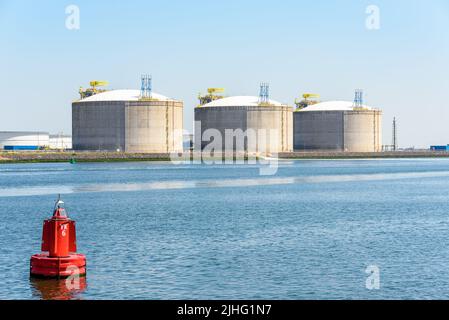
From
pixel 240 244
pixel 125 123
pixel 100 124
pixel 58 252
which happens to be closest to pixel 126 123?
pixel 125 123

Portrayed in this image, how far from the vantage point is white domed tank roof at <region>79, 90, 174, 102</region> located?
618ft

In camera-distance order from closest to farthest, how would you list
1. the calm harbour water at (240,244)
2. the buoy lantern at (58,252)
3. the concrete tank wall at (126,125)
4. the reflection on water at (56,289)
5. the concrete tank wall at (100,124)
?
1. the reflection on water at (56,289)
2. the calm harbour water at (240,244)
3. the buoy lantern at (58,252)
4. the concrete tank wall at (126,125)
5. the concrete tank wall at (100,124)

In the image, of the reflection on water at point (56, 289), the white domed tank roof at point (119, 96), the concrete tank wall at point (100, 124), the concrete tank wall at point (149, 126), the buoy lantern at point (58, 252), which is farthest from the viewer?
the white domed tank roof at point (119, 96)

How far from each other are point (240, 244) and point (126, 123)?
144118mm

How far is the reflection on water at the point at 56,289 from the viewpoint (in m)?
28.7

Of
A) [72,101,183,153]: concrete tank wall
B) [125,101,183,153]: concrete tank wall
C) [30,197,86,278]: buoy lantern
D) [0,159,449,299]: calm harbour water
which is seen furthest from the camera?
[72,101,183,153]: concrete tank wall

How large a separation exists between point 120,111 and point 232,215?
127617 mm

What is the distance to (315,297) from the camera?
28719 millimetres

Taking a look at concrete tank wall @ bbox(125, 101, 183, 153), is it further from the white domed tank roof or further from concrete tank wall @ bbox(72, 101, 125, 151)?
the white domed tank roof

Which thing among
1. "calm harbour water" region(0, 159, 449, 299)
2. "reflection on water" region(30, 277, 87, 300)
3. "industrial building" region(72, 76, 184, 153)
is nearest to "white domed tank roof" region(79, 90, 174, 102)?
"industrial building" region(72, 76, 184, 153)

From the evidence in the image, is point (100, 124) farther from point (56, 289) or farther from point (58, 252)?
point (56, 289)

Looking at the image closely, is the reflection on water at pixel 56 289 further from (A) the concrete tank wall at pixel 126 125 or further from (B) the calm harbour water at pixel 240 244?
(A) the concrete tank wall at pixel 126 125

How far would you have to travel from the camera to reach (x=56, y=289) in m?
29.7

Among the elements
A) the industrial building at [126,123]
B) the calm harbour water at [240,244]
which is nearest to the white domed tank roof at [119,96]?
the industrial building at [126,123]
